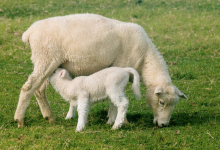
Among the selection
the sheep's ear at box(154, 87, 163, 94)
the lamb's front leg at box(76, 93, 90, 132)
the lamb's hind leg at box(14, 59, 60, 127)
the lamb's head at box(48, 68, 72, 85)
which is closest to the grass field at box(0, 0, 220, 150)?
the lamb's front leg at box(76, 93, 90, 132)

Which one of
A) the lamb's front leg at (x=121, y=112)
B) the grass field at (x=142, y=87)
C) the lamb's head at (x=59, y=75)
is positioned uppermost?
the lamb's head at (x=59, y=75)

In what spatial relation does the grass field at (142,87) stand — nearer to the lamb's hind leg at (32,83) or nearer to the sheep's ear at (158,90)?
Answer: the lamb's hind leg at (32,83)

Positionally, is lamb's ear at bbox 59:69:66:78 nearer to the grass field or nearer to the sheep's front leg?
the sheep's front leg

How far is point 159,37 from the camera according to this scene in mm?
12203

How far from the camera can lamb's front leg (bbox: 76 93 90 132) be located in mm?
5344

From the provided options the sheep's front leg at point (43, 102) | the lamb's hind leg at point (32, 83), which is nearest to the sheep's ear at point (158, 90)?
the lamb's hind leg at point (32, 83)

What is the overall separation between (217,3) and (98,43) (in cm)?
1155

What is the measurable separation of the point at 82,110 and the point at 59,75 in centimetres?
84

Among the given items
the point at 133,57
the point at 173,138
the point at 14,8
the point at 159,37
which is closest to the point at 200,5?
the point at 159,37

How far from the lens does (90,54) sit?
236 inches

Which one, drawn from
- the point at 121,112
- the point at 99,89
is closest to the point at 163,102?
the point at 121,112

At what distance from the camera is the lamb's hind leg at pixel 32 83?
5855 millimetres

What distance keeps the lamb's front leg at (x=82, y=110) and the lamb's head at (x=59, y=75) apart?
542 millimetres

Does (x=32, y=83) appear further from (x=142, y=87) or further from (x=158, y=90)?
(x=142, y=87)
